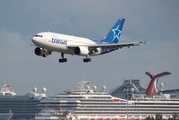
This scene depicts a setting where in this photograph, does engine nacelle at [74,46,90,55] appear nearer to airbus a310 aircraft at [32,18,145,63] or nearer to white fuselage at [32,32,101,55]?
airbus a310 aircraft at [32,18,145,63]

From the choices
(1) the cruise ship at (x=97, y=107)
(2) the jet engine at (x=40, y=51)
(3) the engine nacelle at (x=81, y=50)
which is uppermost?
(1) the cruise ship at (x=97, y=107)

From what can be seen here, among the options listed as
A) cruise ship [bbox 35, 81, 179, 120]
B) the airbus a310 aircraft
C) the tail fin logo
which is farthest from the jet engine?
cruise ship [bbox 35, 81, 179, 120]

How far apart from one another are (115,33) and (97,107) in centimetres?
7860

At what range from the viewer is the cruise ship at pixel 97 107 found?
184 meters

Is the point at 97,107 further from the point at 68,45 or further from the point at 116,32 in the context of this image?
the point at 68,45

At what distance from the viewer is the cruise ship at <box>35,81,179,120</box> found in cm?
18412

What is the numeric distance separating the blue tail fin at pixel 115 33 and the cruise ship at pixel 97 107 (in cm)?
6763

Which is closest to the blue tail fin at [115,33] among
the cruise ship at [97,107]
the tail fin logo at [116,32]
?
the tail fin logo at [116,32]

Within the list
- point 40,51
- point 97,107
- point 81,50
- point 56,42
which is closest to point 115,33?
point 81,50

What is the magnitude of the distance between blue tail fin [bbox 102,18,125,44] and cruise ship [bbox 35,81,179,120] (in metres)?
67.6

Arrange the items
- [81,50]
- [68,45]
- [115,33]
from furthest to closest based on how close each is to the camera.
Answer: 1. [115,33]
2. [81,50]
3. [68,45]

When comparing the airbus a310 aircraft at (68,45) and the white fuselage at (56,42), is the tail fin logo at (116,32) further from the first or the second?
the white fuselage at (56,42)

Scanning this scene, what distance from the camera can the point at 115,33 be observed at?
111 m

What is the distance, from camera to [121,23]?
11500cm
